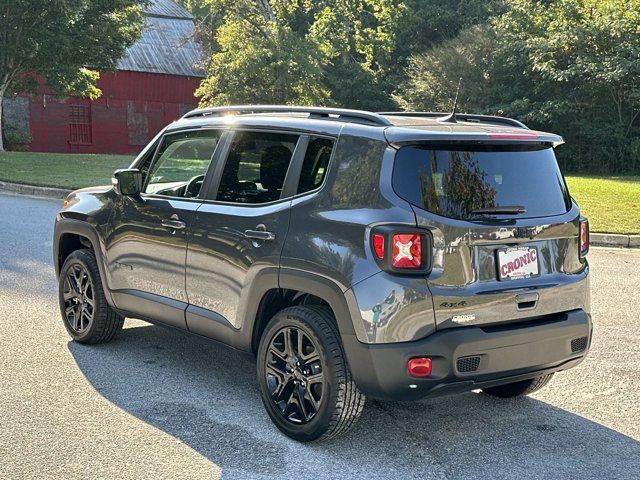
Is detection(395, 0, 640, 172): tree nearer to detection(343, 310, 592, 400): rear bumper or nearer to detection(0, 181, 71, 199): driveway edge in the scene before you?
detection(0, 181, 71, 199): driveway edge

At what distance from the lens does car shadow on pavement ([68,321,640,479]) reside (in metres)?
3.86

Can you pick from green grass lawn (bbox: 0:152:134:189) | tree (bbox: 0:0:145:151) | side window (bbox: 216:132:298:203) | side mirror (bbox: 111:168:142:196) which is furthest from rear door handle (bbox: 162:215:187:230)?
tree (bbox: 0:0:145:151)

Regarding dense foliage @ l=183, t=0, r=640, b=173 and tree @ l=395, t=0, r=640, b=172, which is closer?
tree @ l=395, t=0, r=640, b=172

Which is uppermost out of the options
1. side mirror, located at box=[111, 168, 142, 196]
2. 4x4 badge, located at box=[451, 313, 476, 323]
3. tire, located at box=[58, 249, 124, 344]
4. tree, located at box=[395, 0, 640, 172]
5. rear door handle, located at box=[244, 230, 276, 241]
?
tree, located at box=[395, 0, 640, 172]

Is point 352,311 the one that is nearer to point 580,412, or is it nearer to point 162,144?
point 580,412

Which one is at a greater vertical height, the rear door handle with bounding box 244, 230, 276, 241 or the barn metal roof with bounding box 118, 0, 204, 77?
the barn metal roof with bounding box 118, 0, 204, 77

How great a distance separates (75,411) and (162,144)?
196 centimetres

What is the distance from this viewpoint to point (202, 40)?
44750 mm

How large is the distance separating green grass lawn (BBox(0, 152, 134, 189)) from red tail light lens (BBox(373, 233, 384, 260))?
16.0 metres

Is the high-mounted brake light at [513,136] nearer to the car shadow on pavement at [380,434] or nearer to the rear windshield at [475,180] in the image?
the rear windshield at [475,180]

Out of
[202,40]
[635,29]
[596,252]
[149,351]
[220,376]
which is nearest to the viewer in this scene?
[220,376]

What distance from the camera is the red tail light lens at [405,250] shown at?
3721 millimetres

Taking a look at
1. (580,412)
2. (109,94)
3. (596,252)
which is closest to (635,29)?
(596,252)

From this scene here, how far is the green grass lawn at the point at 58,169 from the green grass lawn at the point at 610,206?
1184 cm
